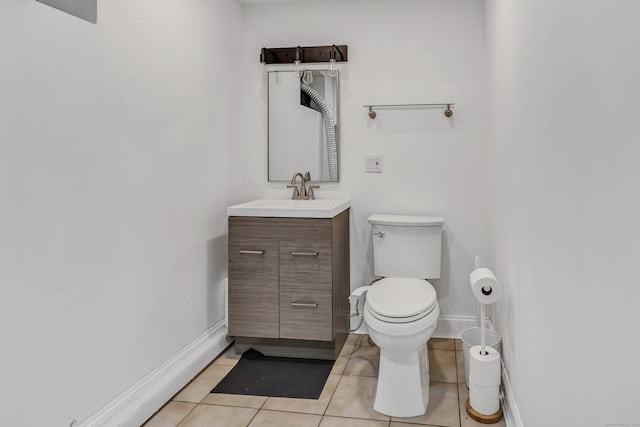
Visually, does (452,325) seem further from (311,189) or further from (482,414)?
(311,189)

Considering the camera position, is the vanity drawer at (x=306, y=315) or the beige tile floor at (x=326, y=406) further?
the vanity drawer at (x=306, y=315)

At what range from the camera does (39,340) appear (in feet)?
4.94

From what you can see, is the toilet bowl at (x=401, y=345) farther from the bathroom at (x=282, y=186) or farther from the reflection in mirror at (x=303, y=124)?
the reflection in mirror at (x=303, y=124)

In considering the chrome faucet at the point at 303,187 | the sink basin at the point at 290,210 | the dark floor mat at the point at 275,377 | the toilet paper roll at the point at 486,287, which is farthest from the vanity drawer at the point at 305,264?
the toilet paper roll at the point at 486,287

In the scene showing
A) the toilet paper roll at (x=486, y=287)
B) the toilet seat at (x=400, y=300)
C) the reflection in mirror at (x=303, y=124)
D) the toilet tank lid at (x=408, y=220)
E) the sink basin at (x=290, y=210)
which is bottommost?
the toilet seat at (x=400, y=300)

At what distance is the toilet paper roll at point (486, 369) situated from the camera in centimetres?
199

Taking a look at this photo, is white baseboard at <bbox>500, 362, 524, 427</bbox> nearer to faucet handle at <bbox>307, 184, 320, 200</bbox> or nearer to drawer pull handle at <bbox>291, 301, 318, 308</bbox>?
drawer pull handle at <bbox>291, 301, 318, 308</bbox>

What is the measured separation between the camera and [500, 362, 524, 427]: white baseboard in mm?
1807

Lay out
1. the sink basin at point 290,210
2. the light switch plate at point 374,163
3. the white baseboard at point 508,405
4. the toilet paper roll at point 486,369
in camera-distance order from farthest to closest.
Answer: the light switch plate at point 374,163
the sink basin at point 290,210
the toilet paper roll at point 486,369
the white baseboard at point 508,405

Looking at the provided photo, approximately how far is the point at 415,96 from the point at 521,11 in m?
1.35

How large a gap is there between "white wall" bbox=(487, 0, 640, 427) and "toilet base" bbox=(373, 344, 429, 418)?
17.2 inches

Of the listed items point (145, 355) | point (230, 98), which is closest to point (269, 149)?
point (230, 98)

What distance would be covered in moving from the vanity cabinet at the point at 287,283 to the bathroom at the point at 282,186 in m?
0.23

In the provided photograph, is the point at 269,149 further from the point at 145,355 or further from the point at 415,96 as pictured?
the point at 145,355
